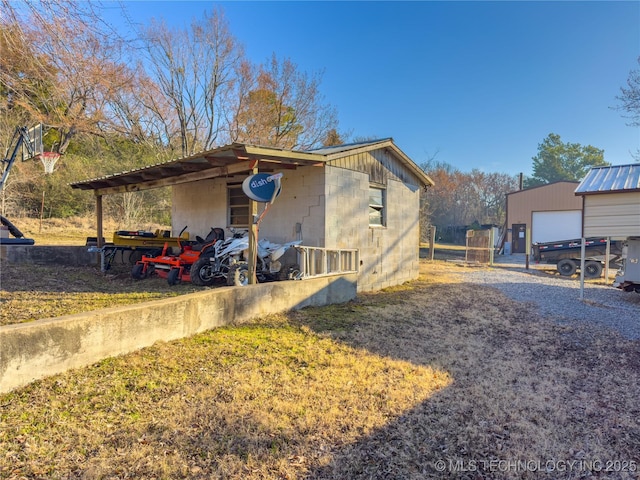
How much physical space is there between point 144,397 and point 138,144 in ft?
56.1

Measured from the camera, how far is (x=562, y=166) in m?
36.3

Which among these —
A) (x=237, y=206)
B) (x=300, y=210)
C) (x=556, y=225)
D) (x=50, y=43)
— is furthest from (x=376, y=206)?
(x=556, y=225)

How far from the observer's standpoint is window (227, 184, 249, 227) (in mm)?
8688

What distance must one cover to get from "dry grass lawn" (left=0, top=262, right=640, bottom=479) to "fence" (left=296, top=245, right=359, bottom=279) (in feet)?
6.03

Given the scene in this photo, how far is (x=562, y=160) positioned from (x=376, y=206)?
36.7m

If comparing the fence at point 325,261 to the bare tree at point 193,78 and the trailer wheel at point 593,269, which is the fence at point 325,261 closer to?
the trailer wheel at point 593,269

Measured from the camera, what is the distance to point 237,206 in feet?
28.8

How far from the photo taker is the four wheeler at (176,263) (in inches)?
284

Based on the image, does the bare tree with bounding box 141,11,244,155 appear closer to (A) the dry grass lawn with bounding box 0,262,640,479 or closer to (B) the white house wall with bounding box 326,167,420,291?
(B) the white house wall with bounding box 326,167,420,291

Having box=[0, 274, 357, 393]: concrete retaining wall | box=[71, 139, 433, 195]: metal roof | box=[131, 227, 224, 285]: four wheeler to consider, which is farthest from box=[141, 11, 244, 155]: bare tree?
box=[0, 274, 357, 393]: concrete retaining wall

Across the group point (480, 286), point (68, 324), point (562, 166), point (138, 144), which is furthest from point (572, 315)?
point (562, 166)

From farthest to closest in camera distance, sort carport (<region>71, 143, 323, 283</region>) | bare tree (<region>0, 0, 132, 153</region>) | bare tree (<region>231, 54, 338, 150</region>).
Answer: bare tree (<region>231, 54, 338, 150</region>), carport (<region>71, 143, 323, 283</region>), bare tree (<region>0, 0, 132, 153</region>)

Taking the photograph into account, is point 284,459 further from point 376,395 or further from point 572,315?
point 572,315

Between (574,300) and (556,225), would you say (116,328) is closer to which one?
(574,300)
